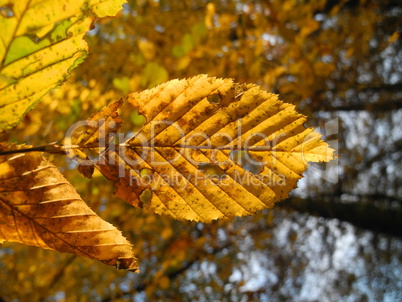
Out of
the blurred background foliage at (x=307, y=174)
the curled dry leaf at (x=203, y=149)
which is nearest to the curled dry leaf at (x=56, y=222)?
the curled dry leaf at (x=203, y=149)

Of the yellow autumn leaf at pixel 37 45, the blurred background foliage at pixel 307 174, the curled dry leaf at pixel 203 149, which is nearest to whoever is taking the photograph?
the yellow autumn leaf at pixel 37 45

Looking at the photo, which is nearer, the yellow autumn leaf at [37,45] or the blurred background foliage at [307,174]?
the yellow autumn leaf at [37,45]

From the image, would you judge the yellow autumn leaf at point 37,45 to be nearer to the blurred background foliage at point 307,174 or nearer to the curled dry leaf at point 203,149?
the curled dry leaf at point 203,149

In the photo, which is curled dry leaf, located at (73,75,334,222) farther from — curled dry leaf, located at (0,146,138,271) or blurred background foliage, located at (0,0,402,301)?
blurred background foliage, located at (0,0,402,301)

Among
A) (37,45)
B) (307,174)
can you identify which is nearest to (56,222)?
(37,45)

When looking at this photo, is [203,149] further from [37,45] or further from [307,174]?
[307,174]

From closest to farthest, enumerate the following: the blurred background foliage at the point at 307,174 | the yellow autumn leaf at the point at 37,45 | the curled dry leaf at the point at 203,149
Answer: the yellow autumn leaf at the point at 37,45 → the curled dry leaf at the point at 203,149 → the blurred background foliage at the point at 307,174

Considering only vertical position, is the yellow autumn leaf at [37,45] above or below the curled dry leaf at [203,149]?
above
